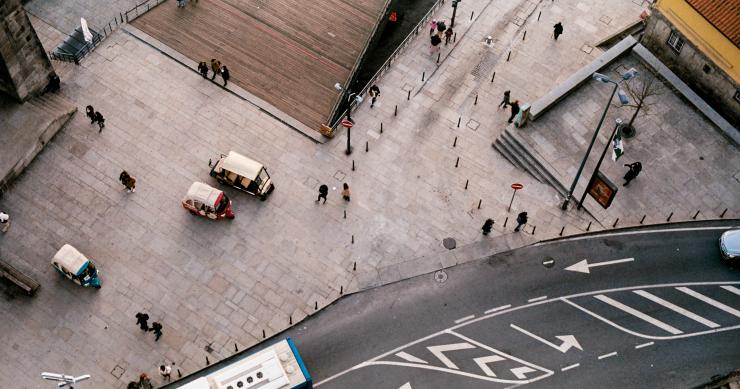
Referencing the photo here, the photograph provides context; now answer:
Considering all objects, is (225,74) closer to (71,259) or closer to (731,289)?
(71,259)

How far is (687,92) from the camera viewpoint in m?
48.9

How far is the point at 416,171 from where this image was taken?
47.6m

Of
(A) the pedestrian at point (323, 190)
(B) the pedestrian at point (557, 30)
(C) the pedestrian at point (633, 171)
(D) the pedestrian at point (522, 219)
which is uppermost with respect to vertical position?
(B) the pedestrian at point (557, 30)

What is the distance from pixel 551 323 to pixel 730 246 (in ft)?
37.7

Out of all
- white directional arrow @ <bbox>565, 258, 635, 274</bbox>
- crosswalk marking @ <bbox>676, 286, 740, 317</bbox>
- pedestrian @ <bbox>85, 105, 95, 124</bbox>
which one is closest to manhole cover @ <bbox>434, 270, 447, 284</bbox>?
white directional arrow @ <bbox>565, 258, 635, 274</bbox>

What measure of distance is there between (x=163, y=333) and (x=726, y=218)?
113 feet

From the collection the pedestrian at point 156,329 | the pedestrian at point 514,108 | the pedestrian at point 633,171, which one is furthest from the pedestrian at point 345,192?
the pedestrian at point 633,171

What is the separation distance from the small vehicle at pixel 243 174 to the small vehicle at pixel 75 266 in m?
9.15

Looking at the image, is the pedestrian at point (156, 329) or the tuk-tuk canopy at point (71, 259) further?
the tuk-tuk canopy at point (71, 259)

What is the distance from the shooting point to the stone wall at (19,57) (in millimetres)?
44469

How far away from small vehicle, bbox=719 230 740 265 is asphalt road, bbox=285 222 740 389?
0.70 m

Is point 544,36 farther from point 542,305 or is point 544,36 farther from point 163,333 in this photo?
point 163,333

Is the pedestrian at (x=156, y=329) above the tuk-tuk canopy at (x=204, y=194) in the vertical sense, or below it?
below

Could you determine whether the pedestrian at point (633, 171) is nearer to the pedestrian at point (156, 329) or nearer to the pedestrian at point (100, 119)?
the pedestrian at point (156, 329)
